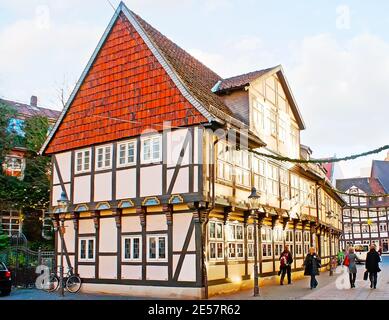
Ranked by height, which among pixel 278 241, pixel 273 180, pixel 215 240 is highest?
pixel 273 180

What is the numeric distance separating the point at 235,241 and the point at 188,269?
3.46 metres

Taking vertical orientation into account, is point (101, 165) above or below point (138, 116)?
below

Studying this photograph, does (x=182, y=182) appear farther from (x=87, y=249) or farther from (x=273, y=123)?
(x=273, y=123)

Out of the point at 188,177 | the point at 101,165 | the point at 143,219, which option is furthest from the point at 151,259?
the point at 101,165

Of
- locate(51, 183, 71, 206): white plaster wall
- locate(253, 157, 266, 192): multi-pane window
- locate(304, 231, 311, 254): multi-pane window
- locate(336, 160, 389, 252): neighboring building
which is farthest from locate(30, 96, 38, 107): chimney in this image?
locate(336, 160, 389, 252): neighboring building

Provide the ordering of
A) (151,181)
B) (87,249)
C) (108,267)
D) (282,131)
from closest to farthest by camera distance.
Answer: (151,181)
(108,267)
(87,249)
(282,131)

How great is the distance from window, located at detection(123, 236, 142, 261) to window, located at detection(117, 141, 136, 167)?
2987 mm

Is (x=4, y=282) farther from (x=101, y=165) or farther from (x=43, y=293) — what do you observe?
(x=101, y=165)

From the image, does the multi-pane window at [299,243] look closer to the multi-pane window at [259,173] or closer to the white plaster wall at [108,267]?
the multi-pane window at [259,173]

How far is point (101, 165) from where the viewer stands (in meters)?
21.2

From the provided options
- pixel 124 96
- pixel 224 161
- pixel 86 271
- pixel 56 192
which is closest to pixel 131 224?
pixel 86 271

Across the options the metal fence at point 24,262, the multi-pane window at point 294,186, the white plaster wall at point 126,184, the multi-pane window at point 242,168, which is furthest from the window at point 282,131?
the metal fence at point 24,262

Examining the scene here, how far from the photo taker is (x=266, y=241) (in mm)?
24109

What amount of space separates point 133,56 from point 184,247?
26.8 ft
